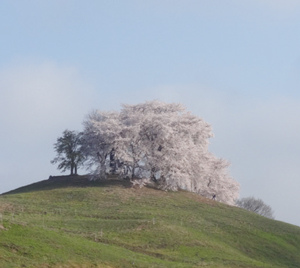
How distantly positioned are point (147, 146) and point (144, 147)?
63 centimetres

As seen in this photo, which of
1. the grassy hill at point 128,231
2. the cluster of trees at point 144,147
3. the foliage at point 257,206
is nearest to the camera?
the grassy hill at point 128,231

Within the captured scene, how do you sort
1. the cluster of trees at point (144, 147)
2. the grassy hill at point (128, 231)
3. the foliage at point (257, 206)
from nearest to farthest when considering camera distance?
the grassy hill at point (128, 231)
the cluster of trees at point (144, 147)
the foliage at point (257, 206)

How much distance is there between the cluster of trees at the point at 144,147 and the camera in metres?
78.4

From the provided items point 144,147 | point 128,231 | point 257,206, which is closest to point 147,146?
point 144,147

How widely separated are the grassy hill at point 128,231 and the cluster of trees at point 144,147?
2.88 meters

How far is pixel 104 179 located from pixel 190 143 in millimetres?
13833

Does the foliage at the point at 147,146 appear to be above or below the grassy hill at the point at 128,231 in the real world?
above

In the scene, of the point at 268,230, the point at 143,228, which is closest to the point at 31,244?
the point at 143,228

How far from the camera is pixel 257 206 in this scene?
153 metres

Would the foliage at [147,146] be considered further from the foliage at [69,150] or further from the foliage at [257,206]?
the foliage at [257,206]

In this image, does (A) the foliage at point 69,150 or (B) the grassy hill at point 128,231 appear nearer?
(B) the grassy hill at point 128,231

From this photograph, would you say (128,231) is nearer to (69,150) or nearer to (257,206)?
(69,150)

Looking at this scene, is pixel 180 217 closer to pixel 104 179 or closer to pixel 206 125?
pixel 104 179

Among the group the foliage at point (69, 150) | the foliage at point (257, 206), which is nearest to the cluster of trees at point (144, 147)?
the foliage at point (69, 150)
